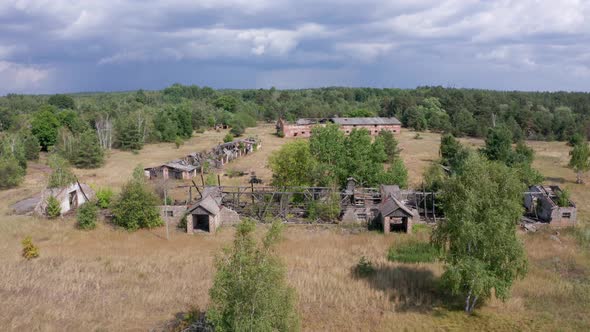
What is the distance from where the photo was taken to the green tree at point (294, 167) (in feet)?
113

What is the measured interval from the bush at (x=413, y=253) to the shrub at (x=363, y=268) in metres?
1.83

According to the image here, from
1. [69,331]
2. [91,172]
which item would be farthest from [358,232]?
[91,172]

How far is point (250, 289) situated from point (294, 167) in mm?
24000

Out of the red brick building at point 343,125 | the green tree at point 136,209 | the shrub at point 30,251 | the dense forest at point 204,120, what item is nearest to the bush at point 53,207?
the green tree at point 136,209

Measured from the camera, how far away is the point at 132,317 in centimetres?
1708

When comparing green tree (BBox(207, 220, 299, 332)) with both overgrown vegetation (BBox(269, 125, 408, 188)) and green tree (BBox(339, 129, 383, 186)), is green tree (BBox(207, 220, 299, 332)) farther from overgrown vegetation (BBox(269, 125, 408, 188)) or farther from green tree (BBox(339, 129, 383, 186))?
green tree (BBox(339, 129, 383, 186))

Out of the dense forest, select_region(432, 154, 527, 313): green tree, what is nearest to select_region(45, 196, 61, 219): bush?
the dense forest

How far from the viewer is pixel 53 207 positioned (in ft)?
96.7

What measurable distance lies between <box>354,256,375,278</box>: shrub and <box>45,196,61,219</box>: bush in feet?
70.5

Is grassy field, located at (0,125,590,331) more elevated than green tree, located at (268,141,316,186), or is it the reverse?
green tree, located at (268,141,316,186)

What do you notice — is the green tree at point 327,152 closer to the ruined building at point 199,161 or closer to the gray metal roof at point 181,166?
the gray metal roof at point 181,166

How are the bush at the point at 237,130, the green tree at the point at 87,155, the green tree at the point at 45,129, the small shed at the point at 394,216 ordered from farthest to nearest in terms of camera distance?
the bush at the point at 237,130 < the green tree at the point at 45,129 < the green tree at the point at 87,155 < the small shed at the point at 394,216

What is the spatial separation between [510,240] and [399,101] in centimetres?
9295

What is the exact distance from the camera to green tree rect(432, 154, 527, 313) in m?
15.5
